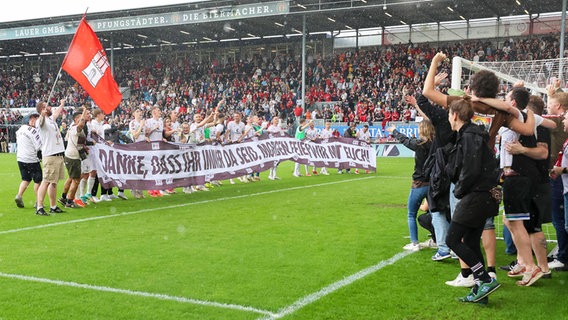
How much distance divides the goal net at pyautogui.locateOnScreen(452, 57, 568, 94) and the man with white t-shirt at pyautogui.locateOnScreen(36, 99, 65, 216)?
1146 centimetres

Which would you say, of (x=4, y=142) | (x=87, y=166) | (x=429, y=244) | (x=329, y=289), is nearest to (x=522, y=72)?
(x=429, y=244)

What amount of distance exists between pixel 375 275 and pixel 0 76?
58967 millimetres

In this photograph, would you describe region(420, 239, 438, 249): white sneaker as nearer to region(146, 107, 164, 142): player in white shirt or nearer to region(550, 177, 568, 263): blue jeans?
region(550, 177, 568, 263): blue jeans

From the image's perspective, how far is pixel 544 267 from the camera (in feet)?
18.7

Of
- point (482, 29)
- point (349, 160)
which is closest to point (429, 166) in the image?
Answer: point (349, 160)

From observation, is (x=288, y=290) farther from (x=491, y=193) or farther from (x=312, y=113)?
(x=312, y=113)

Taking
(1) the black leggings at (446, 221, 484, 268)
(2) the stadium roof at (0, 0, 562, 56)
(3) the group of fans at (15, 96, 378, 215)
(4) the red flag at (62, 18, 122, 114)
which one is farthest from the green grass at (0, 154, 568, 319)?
(2) the stadium roof at (0, 0, 562, 56)

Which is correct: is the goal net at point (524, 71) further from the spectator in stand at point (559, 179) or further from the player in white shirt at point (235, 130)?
the spectator in stand at point (559, 179)

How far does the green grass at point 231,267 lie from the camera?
4.61 metres

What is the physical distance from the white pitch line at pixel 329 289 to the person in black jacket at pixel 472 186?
44.5 inches

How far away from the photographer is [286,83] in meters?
41.4

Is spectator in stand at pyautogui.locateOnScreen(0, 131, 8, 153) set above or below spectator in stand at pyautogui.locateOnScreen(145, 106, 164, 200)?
below

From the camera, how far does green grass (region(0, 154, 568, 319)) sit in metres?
4.61

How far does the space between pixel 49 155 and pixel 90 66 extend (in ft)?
7.20
